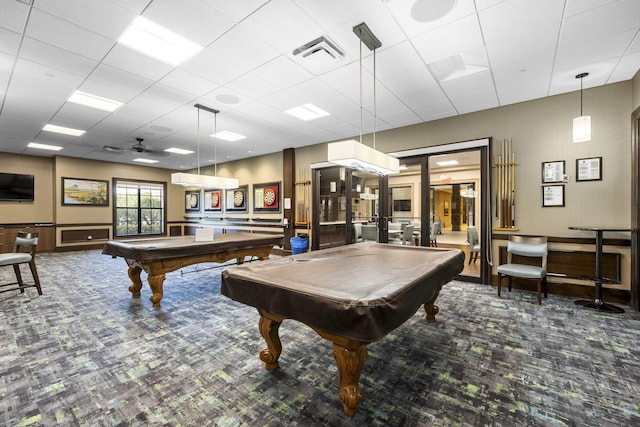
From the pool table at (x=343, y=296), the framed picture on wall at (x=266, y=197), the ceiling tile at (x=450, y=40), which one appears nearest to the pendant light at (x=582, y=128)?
the ceiling tile at (x=450, y=40)

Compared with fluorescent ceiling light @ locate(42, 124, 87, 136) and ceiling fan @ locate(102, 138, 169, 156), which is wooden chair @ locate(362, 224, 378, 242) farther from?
fluorescent ceiling light @ locate(42, 124, 87, 136)

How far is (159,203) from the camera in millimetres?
10734

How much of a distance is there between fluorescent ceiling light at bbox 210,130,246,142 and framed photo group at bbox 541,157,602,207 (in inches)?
223

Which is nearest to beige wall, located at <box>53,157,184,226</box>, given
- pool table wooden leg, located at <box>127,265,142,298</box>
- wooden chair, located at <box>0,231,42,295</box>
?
wooden chair, located at <box>0,231,42,295</box>

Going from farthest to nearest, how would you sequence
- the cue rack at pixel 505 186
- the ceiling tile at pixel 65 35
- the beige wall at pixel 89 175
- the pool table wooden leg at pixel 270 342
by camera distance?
the beige wall at pixel 89 175 < the cue rack at pixel 505 186 < the ceiling tile at pixel 65 35 < the pool table wooden leg at pixel 270 342

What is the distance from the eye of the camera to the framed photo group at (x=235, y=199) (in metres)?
7.98

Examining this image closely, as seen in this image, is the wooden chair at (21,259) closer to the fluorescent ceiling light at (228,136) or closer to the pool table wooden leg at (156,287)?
the pool table wooden leg at (156,287)

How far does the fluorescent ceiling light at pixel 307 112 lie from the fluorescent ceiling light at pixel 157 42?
1.93 m

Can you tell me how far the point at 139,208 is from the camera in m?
10.2

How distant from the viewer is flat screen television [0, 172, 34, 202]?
25.3ft

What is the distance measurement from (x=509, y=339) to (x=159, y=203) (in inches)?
450

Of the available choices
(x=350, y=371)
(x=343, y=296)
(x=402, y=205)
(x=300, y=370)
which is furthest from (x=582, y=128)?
(x=402, y=205)

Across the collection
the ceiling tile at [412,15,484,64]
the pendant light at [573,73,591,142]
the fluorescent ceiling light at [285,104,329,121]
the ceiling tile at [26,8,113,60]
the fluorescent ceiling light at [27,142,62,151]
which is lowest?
the pendant light at [573,73,591,142]

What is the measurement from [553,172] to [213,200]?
923 cm
